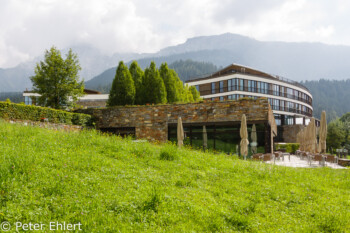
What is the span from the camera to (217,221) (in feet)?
15.5

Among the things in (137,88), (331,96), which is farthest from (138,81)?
(331,96)

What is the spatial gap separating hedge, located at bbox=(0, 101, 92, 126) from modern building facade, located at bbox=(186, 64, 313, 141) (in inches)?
1037

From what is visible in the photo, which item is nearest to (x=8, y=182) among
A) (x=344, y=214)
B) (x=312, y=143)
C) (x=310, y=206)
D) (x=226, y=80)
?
(x=310, y=206)

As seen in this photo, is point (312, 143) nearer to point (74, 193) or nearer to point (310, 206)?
point (310, 206)

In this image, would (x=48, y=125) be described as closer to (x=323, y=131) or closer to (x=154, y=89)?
(x=154, y=89)

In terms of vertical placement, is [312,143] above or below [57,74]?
below

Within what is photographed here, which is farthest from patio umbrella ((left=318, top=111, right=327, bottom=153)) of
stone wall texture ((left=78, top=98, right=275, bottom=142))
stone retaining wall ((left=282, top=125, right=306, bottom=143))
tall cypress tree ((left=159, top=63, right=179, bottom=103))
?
stone retaining wall ((left=282, top=125, right=306, bottom=143))

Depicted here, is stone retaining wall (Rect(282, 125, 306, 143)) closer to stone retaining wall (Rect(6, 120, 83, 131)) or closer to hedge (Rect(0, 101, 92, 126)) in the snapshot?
hedge (Rect(0, 101, 92, 126))

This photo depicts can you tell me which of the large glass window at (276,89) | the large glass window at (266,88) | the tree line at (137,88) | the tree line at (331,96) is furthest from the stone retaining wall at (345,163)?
the tree line at (331,96)

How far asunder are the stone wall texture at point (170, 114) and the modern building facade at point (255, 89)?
22130 millimetres

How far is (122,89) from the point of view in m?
24.8

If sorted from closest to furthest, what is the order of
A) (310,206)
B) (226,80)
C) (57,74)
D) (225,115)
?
(310,206), (225,115), (57,74), (226,80)

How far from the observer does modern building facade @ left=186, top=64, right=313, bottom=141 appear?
145 ft

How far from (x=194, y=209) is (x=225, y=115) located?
47.1 ft
